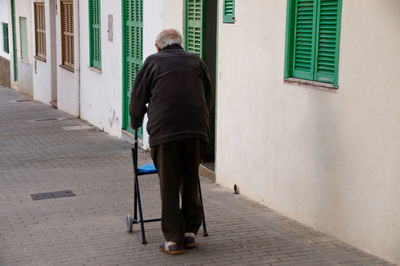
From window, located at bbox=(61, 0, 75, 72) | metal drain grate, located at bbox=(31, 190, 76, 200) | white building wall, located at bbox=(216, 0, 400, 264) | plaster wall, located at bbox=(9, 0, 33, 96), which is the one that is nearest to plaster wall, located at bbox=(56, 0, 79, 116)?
window, located at bbox=(61, 0, 75, 72)

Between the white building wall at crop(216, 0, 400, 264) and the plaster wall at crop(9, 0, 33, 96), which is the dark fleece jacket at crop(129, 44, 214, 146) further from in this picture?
the plaster wall at crop(9, 0, 33, 96)

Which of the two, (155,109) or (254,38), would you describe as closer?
(155,109)

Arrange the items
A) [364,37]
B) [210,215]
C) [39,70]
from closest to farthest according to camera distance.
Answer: [364,37], [210,215], [39,70]

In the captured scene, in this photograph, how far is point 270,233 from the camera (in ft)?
20.2

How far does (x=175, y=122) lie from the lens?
17.5 feet

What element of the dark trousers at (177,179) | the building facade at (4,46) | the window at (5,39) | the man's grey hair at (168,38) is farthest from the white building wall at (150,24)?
the window at (5,39)

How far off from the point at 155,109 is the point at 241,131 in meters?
2.38

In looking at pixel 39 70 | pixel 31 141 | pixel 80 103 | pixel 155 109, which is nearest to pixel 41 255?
pixel 155 109

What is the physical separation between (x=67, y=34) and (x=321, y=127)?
11.7 metres

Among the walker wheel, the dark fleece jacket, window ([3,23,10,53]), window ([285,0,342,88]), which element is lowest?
the walker wheel

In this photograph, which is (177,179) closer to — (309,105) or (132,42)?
(309,105)

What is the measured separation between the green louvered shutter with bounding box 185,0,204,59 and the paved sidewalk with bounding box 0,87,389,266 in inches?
75.2

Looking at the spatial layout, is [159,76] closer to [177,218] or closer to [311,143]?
[177,218]

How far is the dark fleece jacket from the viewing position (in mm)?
5352
